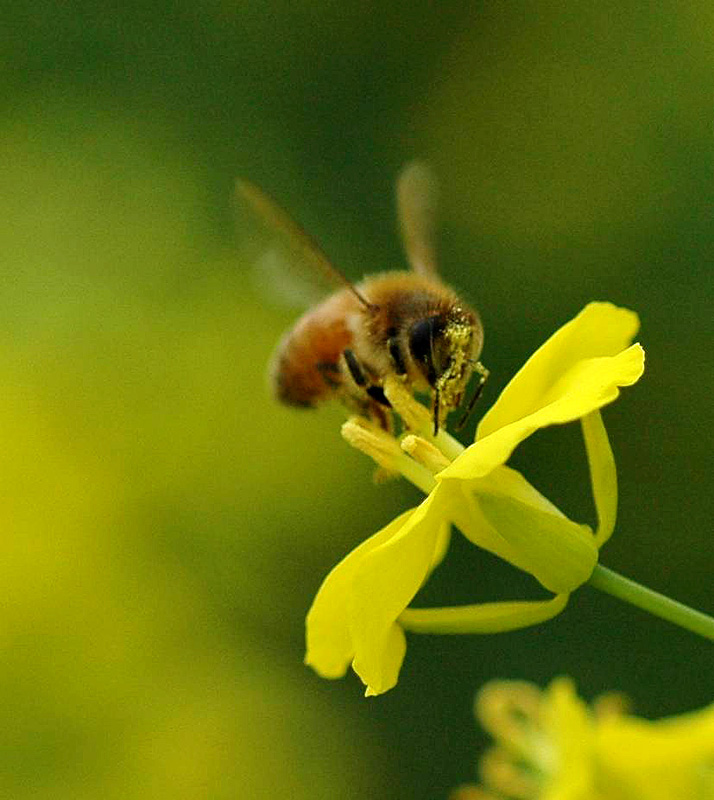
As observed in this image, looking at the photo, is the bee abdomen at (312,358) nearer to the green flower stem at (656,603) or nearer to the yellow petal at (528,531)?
the yellow petal at (528,531)

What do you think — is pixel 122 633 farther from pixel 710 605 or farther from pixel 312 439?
pixel 710 605

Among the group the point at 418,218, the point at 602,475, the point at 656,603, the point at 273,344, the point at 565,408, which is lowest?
the point at 656,603

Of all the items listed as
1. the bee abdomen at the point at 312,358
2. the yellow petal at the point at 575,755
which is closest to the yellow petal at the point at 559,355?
the yellow petal at the point at 575,755

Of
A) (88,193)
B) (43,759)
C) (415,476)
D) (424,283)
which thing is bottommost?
(43,759)

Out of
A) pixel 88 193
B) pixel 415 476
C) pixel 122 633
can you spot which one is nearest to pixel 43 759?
pixel 122 633

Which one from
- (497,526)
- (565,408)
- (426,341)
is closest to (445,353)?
(426,341)

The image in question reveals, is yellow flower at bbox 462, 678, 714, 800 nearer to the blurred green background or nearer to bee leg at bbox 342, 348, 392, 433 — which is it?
bee leg at bbox 342, 348, 392, 433

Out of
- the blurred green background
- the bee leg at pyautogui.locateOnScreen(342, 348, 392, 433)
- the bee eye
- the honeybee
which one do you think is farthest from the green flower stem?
the blurred green background

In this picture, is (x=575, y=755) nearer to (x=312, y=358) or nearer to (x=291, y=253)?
(x=312, y=358)
